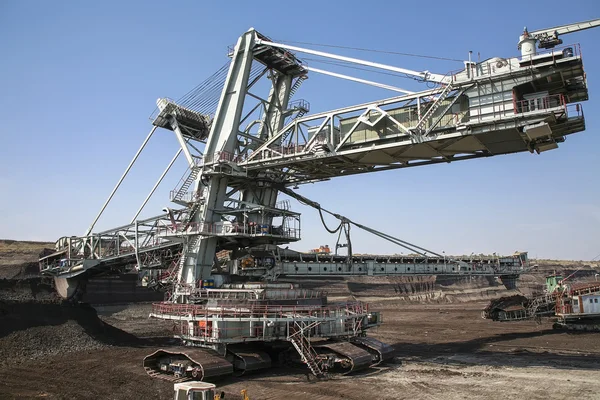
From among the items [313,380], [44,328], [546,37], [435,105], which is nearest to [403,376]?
[313,380]

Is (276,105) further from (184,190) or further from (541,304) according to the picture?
(541,304)

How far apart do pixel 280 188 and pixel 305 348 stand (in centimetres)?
1306

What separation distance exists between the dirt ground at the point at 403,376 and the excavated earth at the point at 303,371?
0.04m

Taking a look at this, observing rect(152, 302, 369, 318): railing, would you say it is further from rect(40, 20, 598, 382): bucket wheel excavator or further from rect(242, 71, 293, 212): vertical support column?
rect(242, 71, 293, 212): vertical support column

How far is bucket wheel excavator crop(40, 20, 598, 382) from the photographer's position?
18.9 m

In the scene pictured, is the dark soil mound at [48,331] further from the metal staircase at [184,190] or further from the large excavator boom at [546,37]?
the large excavator boom at [546,37]

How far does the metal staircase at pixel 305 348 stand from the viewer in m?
19.5

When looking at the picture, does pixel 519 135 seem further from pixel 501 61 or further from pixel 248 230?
pixel 248 230

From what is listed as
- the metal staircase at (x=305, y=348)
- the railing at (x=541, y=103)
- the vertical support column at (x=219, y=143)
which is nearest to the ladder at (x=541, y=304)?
the railing at (x=541, y=103)

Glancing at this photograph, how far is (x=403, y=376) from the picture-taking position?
1989cm

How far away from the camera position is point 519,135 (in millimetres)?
19234

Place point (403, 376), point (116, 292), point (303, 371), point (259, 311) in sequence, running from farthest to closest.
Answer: point (116, 292) < point (303, 371) < point (259, 311) < point (403, 376)

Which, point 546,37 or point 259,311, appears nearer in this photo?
point 546,37

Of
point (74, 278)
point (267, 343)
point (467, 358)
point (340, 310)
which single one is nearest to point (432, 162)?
point (340, 310)
